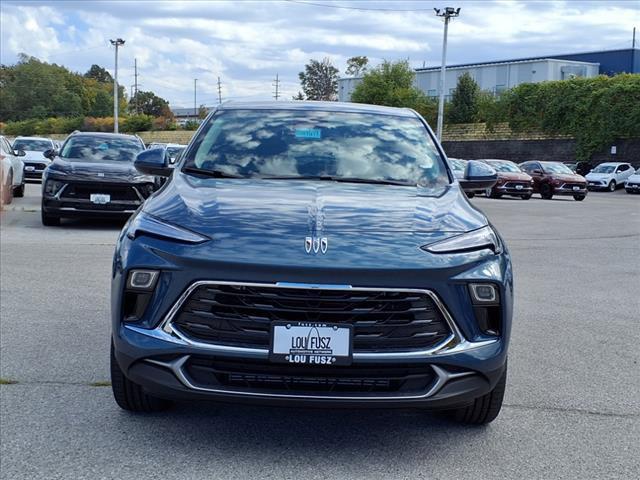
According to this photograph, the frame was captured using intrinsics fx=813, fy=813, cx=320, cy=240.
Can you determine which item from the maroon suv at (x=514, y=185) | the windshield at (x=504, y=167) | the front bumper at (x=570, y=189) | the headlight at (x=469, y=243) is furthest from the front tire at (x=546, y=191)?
the headlight at (x=469, y=243)

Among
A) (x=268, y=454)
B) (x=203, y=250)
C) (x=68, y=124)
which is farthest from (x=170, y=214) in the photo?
(x=68, y=124)

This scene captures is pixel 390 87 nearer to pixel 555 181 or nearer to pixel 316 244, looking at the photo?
pixel 555 181

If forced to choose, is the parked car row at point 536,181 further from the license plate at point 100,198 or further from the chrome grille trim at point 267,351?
the chrome grille trim at point 267,351

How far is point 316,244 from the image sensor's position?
3623mm

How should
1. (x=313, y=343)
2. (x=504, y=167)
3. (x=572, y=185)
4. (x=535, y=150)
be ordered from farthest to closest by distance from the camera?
(x=535, y=150) < (x=504, y=167) < (x=572, y=185) < (x=313, y=343)

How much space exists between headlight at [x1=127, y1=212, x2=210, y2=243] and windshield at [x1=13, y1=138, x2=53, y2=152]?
83.6 feet

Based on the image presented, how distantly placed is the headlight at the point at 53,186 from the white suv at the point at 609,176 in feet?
112

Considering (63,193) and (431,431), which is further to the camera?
(63,193)

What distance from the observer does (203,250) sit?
358 centimetres

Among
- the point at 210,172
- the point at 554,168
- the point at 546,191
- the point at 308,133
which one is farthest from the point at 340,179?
the point at 554,168

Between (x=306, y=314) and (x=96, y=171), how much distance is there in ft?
34.5

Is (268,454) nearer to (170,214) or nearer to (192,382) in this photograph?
(192,382)

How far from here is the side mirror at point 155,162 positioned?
5.43 metres

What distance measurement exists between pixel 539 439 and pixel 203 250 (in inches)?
77.1
